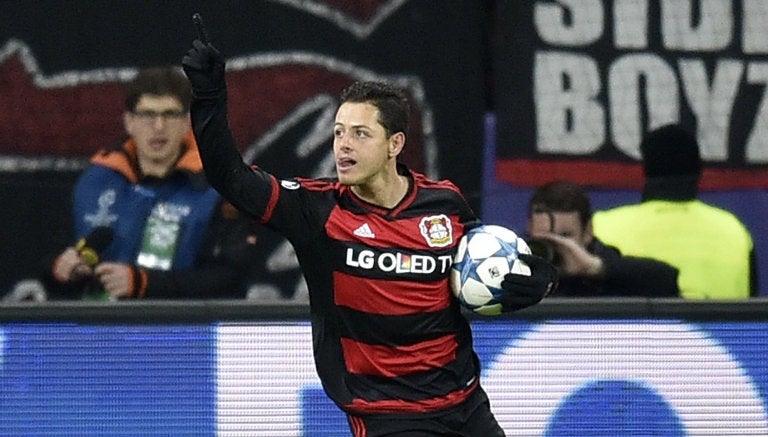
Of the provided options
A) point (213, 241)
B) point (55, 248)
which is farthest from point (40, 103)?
point (213, 241)

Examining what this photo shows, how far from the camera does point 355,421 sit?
5.34 meters

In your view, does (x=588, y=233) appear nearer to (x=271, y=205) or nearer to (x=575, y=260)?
(x=575, y=260)

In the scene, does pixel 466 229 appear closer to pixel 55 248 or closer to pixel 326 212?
pixel 326 212

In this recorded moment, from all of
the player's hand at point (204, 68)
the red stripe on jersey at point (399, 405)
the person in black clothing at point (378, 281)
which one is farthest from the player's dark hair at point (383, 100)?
the red stripe on jersey at point (399, 405)

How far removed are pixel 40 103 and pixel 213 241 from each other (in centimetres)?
143

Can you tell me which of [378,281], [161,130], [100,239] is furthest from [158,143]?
[378,281]

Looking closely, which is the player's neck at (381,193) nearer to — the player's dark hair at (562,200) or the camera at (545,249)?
the camera at (545,249)

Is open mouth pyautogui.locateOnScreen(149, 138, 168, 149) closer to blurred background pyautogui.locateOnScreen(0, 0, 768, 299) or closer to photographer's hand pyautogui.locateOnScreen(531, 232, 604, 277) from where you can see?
blurred background pyautogui.locateOnScreen(0, 0, 768, 299)

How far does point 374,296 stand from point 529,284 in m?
0.49

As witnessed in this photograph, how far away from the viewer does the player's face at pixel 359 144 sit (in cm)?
520

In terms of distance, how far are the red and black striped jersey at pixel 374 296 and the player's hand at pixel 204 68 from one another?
1.28ft

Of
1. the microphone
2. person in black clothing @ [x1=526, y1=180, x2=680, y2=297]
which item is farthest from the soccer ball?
the microphone

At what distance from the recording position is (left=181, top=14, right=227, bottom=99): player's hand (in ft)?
16.0

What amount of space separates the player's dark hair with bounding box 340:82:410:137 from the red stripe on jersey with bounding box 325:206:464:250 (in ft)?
0.89
